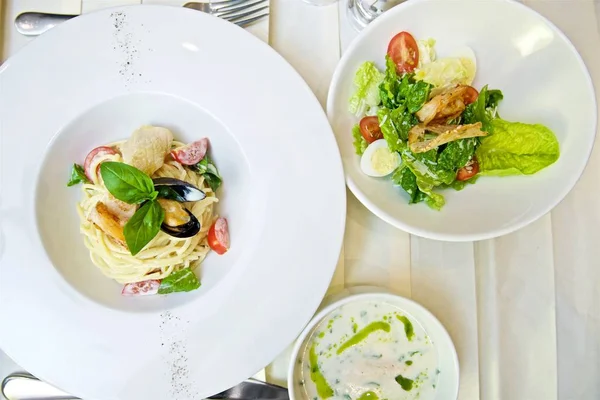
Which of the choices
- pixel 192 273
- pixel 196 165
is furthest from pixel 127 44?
pixel 192 273

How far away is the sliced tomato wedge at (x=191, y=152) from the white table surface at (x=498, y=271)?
1.54ft

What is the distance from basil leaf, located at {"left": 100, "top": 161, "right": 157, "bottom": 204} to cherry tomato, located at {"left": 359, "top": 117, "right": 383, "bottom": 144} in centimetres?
76

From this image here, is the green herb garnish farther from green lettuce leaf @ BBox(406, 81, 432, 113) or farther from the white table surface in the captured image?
green lettuce leaf @ BBox(406, 81, 432, 113)

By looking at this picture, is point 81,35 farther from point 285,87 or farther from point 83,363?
point 83,363

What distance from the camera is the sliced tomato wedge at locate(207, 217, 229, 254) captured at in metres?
1.88

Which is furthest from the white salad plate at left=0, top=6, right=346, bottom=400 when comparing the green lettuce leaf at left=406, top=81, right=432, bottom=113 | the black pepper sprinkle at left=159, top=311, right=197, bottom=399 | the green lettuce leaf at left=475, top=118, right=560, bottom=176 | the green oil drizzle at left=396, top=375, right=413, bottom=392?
the green lettuce leaf at left=475, top=118, right=560, bottom=176

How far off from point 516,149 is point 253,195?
3.18 ft

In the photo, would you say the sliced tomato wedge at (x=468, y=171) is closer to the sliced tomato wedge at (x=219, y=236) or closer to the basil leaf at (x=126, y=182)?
the sliced tomato wedge at (x=219, y=236)

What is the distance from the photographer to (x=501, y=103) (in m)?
2.01

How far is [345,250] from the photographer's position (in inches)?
76.9

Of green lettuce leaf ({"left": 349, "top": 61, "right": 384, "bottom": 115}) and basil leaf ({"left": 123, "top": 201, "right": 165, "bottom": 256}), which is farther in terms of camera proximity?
green lettuce leaf ({"left": 349, "top": 61, "right": 384, "bottom": 115})

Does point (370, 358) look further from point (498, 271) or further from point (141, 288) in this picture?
point (141, 288)

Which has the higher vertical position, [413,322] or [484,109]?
[484,109]

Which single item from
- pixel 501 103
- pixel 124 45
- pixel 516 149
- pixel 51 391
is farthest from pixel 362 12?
pixel 51 391
